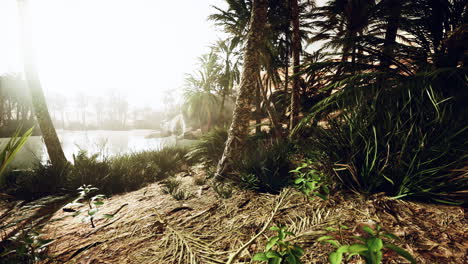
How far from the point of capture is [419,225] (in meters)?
0.91

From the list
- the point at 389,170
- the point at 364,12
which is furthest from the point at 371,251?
the point at 364,12

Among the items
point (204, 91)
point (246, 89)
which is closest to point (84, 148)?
point (246, 89)

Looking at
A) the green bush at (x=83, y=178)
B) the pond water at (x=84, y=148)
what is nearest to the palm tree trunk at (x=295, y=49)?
the green bush at (x=83, y=178)

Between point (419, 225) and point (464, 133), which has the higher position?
point (464, 133)

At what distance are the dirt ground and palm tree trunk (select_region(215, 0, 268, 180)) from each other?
1.07 meters

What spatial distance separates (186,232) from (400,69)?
2.70 metres

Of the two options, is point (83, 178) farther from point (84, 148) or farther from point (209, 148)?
point (209, 148)

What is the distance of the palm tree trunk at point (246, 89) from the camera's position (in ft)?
8.59

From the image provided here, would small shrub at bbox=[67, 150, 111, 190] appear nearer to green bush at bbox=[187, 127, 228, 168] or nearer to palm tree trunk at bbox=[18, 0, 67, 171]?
palm tree trunk at bbox=[18, 0, 67, 171]

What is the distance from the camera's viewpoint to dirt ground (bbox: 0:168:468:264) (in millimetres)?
818

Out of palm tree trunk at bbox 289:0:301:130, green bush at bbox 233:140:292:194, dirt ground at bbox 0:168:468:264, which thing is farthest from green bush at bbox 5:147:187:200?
palm tree trunk at bbox 289:0:301:130

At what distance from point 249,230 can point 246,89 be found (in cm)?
208

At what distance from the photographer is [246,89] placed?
2688mm

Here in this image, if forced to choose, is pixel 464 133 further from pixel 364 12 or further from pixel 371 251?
pixel 364 12
